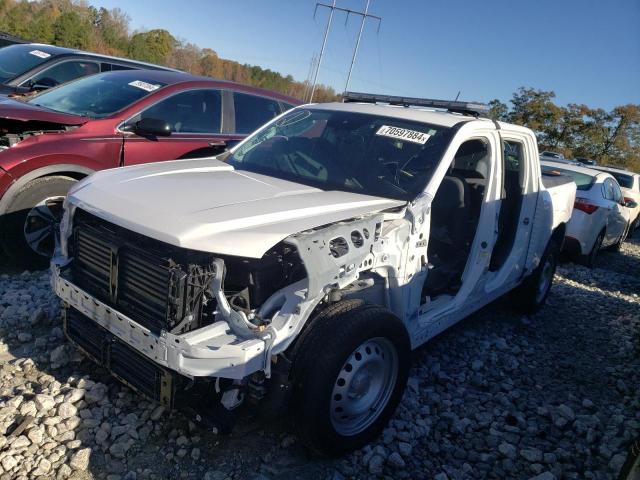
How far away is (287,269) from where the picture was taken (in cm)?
255

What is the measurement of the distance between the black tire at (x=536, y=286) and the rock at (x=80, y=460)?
4260 mm

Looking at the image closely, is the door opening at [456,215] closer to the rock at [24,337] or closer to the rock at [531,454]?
the rock at [531,454]

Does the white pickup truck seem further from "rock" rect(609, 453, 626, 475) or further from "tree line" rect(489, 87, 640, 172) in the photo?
"tree line" rect(489, 87, 640, 172)

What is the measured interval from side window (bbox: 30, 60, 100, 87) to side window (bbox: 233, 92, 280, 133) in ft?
8.37

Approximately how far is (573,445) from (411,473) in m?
1.22

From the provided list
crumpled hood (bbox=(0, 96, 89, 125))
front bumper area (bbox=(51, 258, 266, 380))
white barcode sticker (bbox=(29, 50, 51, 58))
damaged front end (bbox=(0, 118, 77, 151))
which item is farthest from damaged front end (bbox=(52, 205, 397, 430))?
white barcode sticker (bbox=(29, 50, 51, 58))

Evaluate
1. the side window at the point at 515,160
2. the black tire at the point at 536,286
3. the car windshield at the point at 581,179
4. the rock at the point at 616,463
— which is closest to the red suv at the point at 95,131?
the side window at the point at 515,160

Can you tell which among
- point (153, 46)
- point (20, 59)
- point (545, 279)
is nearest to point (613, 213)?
point (545, 279)

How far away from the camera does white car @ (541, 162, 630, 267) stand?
763 cm

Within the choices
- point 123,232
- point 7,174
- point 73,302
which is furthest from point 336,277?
point 7,174

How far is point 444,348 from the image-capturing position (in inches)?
170

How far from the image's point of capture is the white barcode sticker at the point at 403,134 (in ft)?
11.4

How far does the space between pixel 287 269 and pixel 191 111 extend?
3515 millimetres

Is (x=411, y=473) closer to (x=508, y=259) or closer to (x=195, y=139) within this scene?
(x=508, y=259)
